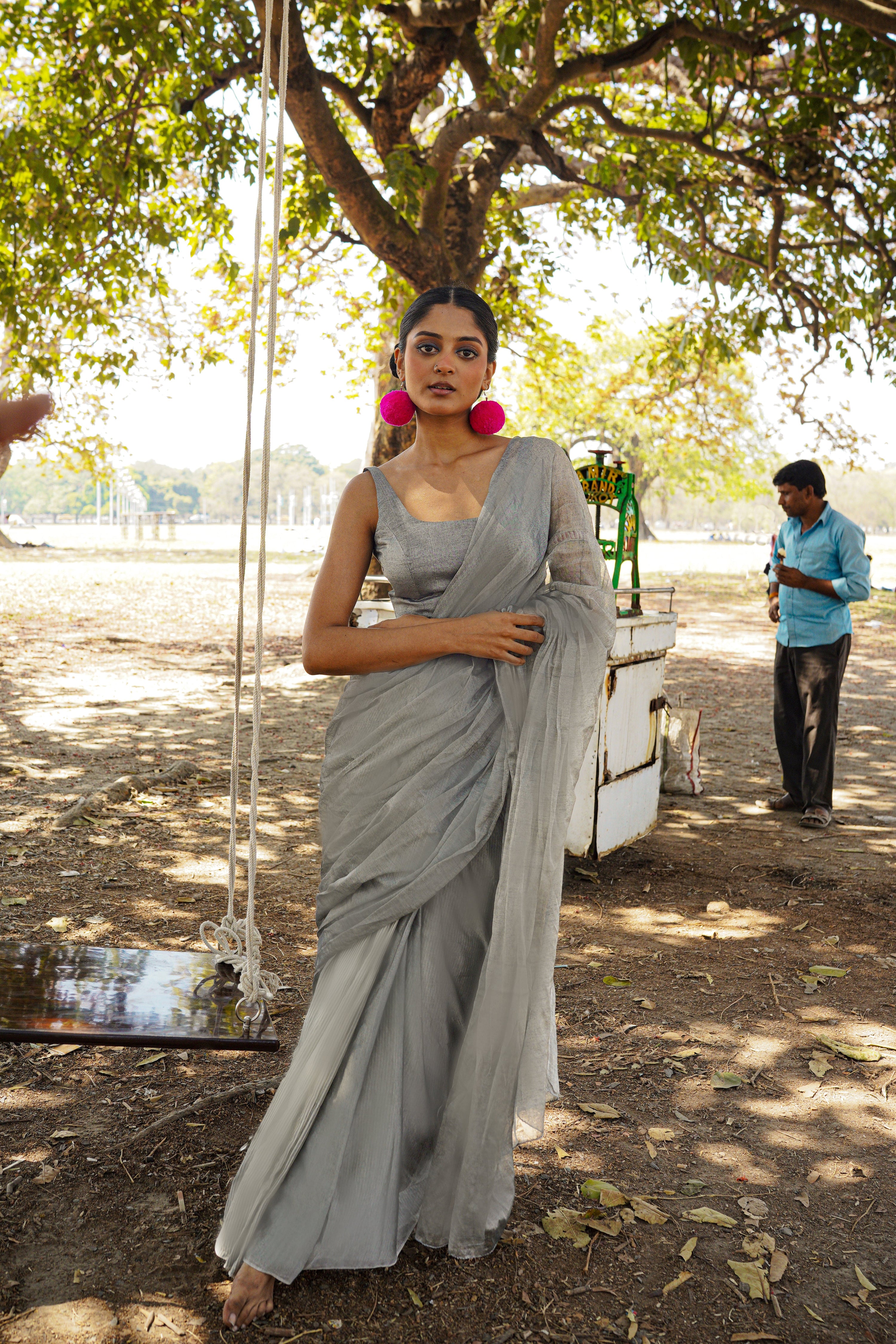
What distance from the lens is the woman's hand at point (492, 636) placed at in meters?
2.28

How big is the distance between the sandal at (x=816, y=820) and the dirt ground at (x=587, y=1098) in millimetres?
193

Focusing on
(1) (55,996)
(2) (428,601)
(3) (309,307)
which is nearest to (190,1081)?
(1) (55,996)

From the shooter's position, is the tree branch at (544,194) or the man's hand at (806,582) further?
the tree branch at (544,194)

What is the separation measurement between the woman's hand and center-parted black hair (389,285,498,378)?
0.57 meters

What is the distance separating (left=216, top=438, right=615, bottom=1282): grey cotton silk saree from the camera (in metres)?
2.25

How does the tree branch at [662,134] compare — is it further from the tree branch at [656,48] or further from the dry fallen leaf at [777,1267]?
the dry fallen leaf at [777,1267]

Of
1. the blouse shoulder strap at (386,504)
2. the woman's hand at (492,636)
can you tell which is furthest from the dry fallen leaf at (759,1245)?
the blouse shoulder strap at (386,504)

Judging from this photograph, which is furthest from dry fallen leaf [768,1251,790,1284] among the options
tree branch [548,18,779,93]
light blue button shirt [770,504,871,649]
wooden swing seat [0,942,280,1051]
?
tree branch [548,18,779,93]

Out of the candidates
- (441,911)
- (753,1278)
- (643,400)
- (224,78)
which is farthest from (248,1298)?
(643,400)

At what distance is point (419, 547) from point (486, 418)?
0.34 m

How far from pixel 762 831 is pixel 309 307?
10.7 meters

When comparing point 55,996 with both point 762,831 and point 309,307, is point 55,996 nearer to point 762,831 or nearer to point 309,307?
point 762,831

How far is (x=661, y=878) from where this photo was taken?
5.41m

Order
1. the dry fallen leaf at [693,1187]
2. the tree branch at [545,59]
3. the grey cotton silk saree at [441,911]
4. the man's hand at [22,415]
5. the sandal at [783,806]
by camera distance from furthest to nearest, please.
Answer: the tree branch at [545,59] < the sandal at [783,806] < the dry fallen leaf at [693,1187] < the grey cotton silk saree at [441,911] < the man's hand at [22,415]
